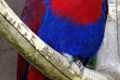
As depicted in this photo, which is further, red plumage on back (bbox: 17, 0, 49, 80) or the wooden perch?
red plumage on back (bbox: 17, 0, 49, 80)

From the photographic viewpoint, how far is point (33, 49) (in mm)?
995

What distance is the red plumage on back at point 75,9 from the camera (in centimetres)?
124

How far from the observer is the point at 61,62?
42.3 inches

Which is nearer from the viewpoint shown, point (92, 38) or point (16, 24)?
point (16, 24)

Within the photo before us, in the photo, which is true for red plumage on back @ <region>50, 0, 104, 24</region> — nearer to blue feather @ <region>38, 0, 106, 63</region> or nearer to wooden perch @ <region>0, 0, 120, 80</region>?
blue feather @ <region>38, 0, 106, 63</region>

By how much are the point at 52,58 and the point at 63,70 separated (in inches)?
3.1

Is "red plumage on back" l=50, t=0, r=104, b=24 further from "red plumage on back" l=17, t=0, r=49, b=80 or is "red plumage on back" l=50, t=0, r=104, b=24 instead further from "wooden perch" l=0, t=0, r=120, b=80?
"wooden perch" l=0, t=0, r=120, b=80

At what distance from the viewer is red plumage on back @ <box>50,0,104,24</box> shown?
1.24m

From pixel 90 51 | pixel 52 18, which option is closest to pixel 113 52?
pixel 90 51

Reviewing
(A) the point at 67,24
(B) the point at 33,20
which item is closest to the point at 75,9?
(A) the point at 67,24

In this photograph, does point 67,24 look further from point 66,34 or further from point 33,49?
point 33,49

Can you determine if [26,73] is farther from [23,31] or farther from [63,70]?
[23,31]

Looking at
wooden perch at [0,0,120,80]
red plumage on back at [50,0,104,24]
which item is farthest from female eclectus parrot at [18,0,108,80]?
wooden perch at [0,0,120,80]

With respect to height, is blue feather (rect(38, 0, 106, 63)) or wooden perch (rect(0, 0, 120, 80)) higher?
wooden perch (rect(0, 0, 120, 80))
